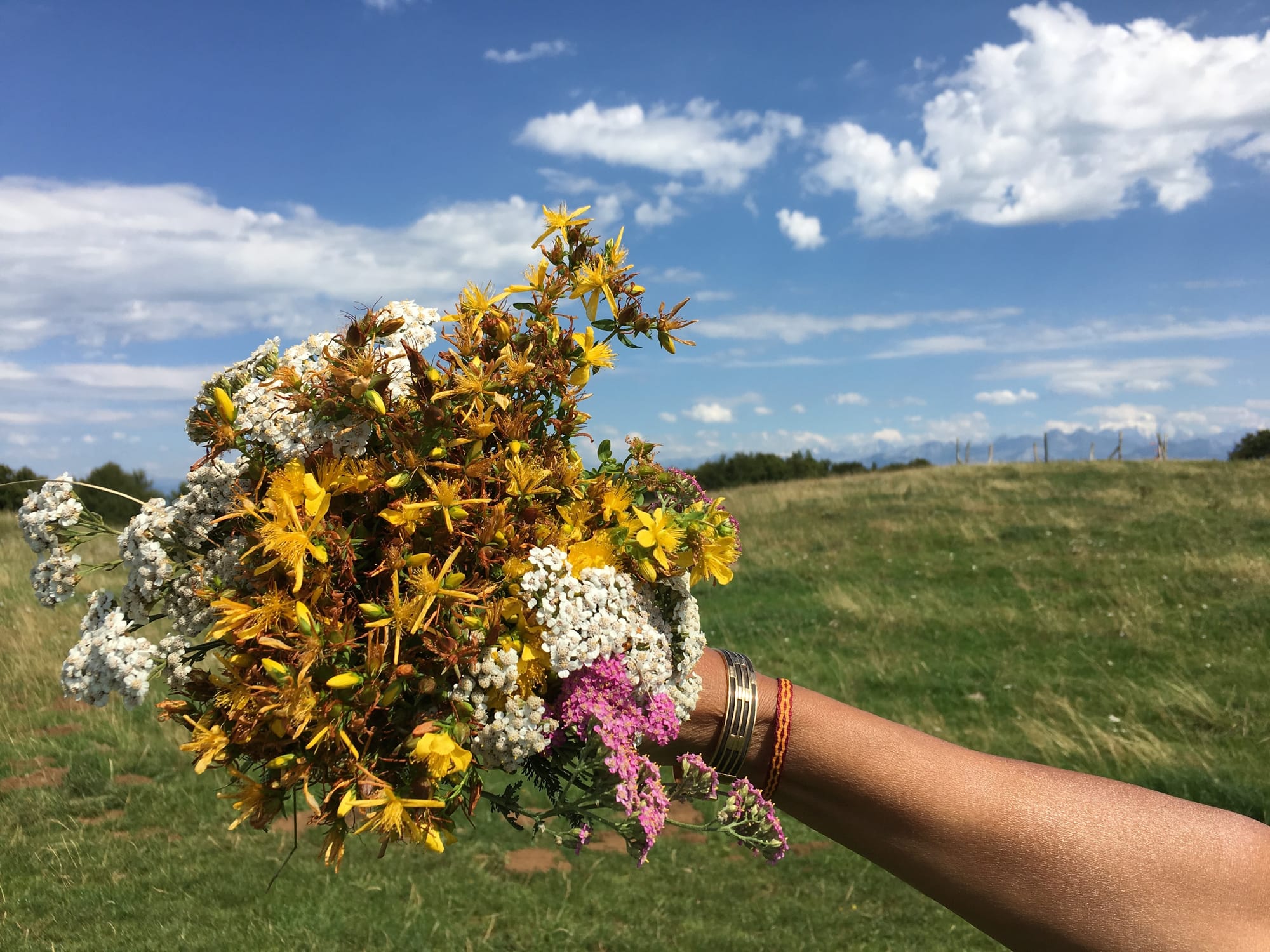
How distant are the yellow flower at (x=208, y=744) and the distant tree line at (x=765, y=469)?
39.7 meters

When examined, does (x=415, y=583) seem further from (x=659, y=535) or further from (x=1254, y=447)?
(x=1254, y=447)

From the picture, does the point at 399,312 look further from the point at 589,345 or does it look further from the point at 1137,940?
the point at 1137,940

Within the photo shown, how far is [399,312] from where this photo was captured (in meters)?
1.88

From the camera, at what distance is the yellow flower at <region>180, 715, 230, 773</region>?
1628 mm

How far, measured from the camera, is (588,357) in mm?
1955

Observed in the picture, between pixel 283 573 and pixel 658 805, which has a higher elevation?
pixel 283 573

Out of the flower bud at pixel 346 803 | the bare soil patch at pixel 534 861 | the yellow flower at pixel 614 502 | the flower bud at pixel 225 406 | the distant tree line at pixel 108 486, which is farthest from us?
the distant tree line at pixel 108 486

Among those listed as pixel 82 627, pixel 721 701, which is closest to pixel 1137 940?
pixel 721 701

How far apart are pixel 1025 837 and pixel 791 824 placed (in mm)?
5901

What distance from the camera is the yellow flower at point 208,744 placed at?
1.63 metres

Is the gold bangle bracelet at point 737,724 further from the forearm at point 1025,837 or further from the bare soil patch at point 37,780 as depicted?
the bare soil patch at point 37,780

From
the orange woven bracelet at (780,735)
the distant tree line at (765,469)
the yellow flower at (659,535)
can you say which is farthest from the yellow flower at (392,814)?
the distant tree line at (765,469)

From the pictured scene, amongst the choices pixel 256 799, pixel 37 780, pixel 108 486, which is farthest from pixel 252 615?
pixel 108 486

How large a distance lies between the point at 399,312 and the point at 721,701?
4.23ft
